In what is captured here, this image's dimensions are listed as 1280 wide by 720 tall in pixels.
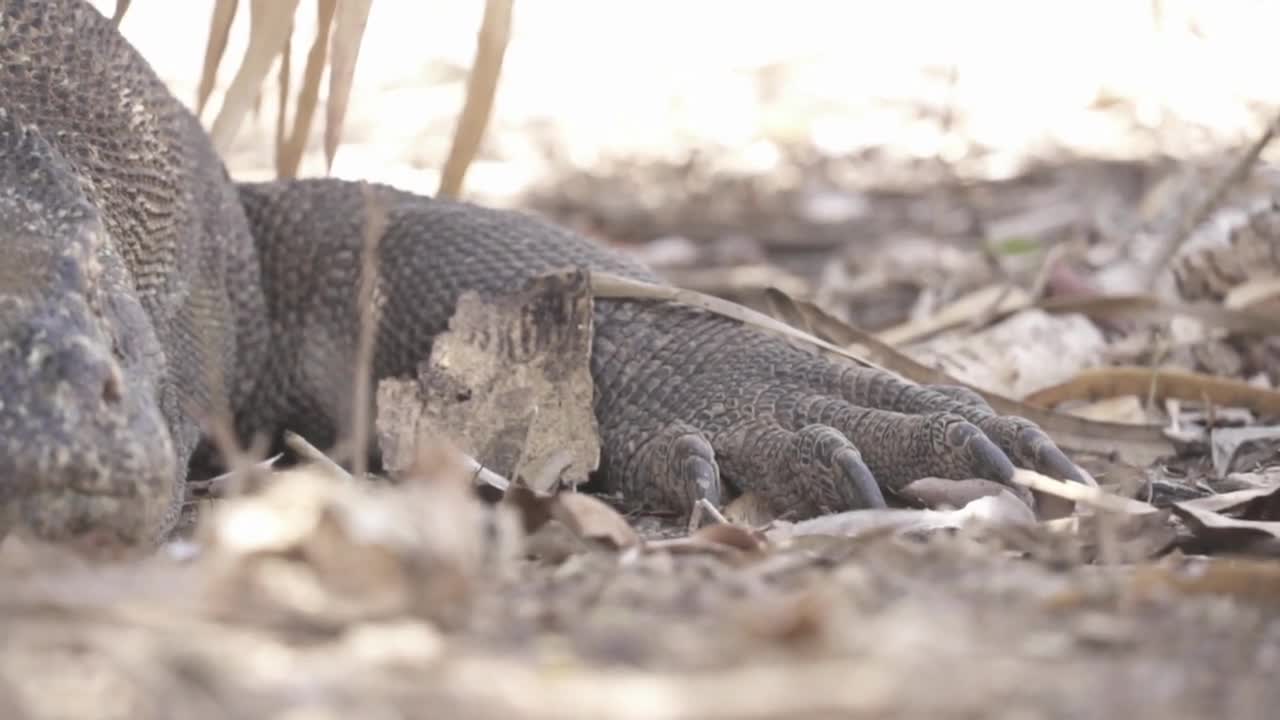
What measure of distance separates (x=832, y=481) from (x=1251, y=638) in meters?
1.17

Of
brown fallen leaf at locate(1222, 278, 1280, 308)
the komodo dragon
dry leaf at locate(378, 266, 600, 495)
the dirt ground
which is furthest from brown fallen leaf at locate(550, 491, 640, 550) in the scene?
brown fallen leaf at locate(1222, 278, 1280, 308)

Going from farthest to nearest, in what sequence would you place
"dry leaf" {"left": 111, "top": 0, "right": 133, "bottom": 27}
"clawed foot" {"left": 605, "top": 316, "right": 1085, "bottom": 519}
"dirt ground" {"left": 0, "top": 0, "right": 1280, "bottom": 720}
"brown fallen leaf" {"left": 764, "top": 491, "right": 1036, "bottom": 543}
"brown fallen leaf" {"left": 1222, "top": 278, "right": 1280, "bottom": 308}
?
"brown fallen leaf" {"left": 1222, "top": 278, "right": 1280, "bottom": 308}
"dry leaf" {"left": 111, "top": 0, "right": 133, "bottom": 27}
"clawed foot" {"left": 605, "top": 316, "right": 1085, "bottom": 519}
"brown fallen leaf" {"left": 764, "top": 491, "right": 1036, "bottom": 543}
"dirt ground" {"left": 0, "top": 0, "right": 1280, "bottom": 720}

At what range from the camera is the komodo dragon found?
2.01 meters

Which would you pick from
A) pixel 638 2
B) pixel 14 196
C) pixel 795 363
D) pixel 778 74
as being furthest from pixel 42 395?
pixel 638 2

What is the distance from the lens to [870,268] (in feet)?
22.4

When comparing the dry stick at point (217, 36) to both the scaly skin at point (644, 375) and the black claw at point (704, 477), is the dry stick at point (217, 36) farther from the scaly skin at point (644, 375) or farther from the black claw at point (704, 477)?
the black claw at point (704, 477)

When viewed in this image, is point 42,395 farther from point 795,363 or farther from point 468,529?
point 795,363

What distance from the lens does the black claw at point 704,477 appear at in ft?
9.32

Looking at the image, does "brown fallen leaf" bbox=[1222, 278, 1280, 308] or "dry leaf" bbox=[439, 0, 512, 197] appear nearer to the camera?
"dry leaf" bbox=[439, 0, 512, 197]

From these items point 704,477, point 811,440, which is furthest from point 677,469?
point 811,440

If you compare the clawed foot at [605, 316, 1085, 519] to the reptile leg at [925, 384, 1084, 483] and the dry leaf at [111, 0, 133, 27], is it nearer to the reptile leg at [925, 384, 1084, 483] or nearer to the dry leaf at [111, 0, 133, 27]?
the reptile leg at [925, 384, 1084, 483]

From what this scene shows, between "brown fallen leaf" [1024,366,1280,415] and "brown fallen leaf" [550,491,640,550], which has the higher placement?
"brown fallen leaf" [550,491,640,550]

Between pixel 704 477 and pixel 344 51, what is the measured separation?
1200 mm

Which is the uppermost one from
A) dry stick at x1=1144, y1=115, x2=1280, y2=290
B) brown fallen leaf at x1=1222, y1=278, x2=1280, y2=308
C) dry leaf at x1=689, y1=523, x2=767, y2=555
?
dry stick at x1=1144, y1=115, x2=1280, y2=290
